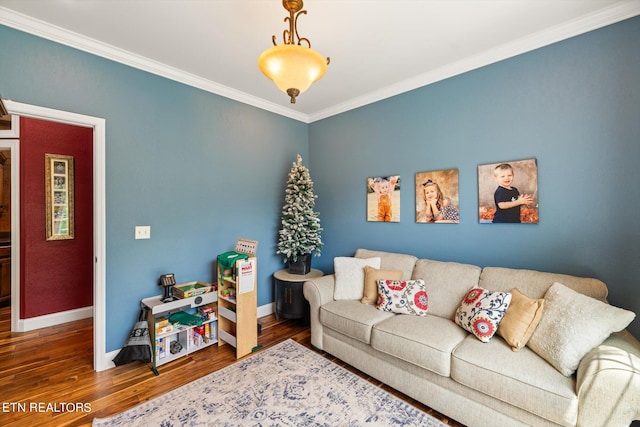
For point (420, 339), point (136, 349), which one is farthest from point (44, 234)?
point (420, 339)

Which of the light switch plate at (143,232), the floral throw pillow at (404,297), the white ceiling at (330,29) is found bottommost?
the floral throw pillow at (404,297)

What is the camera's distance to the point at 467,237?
271 centimetres

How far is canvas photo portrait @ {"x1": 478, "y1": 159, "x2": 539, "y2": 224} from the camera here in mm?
2330

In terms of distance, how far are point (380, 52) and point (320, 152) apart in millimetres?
1770

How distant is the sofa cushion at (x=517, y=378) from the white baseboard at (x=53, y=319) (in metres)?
→ 4.42

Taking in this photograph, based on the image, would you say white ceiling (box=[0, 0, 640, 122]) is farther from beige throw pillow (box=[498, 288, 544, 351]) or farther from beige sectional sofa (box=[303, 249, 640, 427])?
beige throw pillow (box=[498, 288, 544, 351])

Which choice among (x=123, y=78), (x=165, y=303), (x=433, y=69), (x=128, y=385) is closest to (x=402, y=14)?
(x=433, y=69)

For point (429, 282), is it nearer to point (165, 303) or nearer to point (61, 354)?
point (165, 303)

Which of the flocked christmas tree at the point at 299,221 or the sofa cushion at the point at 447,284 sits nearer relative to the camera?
the sofa cushion at the point at 447,284

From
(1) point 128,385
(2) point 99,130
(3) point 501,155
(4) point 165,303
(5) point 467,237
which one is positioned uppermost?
(2) point 99,130

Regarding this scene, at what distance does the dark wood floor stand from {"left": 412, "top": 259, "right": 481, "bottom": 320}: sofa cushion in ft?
2.54

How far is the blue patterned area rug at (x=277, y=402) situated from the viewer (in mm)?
1830

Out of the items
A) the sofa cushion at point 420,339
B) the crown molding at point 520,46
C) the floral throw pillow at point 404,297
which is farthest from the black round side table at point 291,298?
the crown molding at point 520,46

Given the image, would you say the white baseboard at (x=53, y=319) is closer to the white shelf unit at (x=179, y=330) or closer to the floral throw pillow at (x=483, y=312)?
the white shelf unit at (x=179, y=330)
